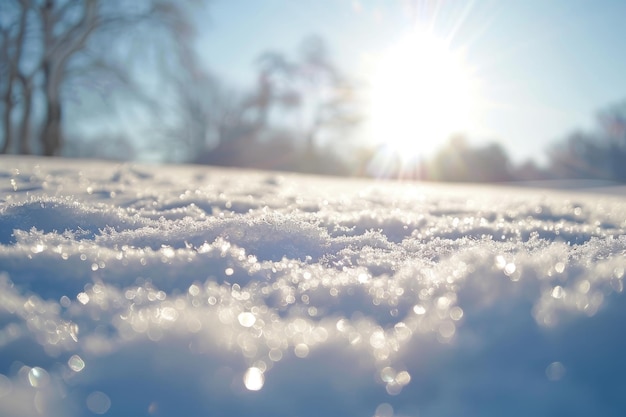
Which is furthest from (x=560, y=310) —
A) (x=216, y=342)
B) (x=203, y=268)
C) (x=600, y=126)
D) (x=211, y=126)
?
(x=600, y=126)

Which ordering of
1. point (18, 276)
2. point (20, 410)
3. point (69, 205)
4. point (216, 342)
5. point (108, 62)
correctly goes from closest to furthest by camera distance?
point (20, 410), point (216, 342), point (18, 276), point (69, 205), point (108, 62)

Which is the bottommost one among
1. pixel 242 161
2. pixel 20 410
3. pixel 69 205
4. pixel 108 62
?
pixel 20 410

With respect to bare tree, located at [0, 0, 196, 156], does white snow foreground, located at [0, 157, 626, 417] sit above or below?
below

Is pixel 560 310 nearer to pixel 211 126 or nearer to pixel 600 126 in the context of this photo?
pixel 211 126

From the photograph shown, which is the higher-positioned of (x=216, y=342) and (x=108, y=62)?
(x=108, y=62)

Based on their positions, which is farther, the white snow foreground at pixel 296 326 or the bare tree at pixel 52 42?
the bare tree at pixel 52 42

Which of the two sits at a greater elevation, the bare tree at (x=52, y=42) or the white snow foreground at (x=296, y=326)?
the bare tree at (x=52, y=42)

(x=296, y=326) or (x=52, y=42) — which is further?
(x=52, y=42)

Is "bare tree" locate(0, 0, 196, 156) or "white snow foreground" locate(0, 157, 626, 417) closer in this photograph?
"white snow foreground" locate(0, 157, 626, 417)
